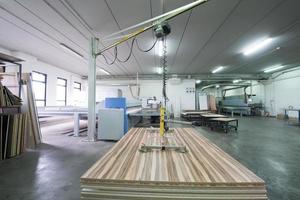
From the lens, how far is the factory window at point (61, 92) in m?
8.82

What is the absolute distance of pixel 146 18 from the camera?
375 centimetres

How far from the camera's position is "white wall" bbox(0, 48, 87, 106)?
20.9 ft

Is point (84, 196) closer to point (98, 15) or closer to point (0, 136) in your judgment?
point (0, 136)

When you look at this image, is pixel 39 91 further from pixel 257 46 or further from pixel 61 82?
pixel 257 46

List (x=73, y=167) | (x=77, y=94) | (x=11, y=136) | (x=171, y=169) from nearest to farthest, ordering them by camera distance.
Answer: (x=171, y=169), (x=73, y=167), (x=11, y=136), (x=77, y=94)

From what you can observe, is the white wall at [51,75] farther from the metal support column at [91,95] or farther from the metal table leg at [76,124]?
the metal support column at [91,95]

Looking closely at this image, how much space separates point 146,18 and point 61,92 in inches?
303

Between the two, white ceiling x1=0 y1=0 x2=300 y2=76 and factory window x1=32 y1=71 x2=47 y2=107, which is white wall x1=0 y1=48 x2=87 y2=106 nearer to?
factory window x1=32 y1=71 x2=47 y2=107

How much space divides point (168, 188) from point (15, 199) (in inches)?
82.0

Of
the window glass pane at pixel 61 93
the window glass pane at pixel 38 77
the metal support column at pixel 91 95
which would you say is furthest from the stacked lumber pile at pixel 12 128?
the window glass pane at pixel 61 93

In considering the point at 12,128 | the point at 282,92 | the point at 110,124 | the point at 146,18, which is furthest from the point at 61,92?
the point at 282,92

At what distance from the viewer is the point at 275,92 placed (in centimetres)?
1059

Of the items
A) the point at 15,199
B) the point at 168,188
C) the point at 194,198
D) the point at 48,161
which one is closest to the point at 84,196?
the point at 168,188

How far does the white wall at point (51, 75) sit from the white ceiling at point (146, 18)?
46 centimetres
